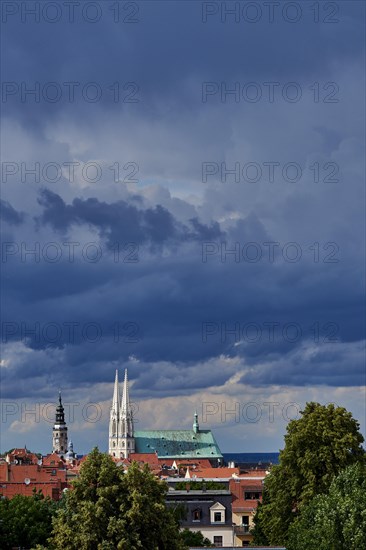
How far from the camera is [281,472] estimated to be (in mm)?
77312

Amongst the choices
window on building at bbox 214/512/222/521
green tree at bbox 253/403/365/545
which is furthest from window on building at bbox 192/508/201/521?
green tree at bbox 253/403/365/545

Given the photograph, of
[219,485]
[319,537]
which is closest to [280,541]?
[319,537]

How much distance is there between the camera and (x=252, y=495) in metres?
127

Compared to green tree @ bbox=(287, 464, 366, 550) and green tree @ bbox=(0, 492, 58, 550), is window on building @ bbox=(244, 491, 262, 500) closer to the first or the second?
green tree @ bbox=(0, 492, 58, 550)

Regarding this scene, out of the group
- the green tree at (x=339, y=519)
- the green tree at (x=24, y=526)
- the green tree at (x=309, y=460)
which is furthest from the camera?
the green tree at (x=24, y=526)

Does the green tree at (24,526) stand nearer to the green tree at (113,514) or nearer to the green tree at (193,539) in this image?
the green tree at (193,539)

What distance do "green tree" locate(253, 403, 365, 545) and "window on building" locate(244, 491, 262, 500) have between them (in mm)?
48578

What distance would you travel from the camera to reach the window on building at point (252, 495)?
126525 millimetres

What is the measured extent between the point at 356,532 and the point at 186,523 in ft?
189

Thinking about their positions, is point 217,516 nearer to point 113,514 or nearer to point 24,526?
point 24,526

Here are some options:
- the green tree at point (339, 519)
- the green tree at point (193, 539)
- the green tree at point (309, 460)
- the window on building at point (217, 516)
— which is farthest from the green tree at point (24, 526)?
the window on building at point (217, 516)

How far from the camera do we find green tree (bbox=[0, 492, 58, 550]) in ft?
259

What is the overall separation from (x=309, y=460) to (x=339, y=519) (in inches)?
694

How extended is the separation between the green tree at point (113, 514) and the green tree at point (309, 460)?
60.9 ft
